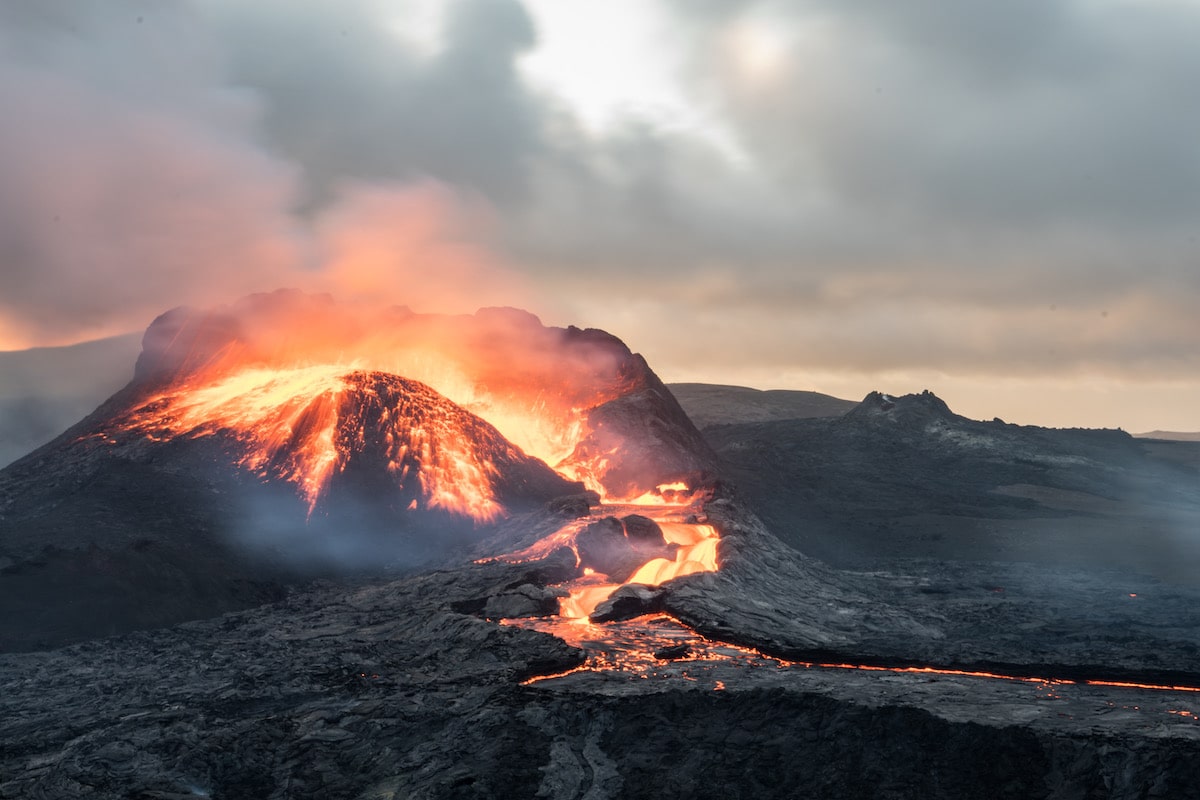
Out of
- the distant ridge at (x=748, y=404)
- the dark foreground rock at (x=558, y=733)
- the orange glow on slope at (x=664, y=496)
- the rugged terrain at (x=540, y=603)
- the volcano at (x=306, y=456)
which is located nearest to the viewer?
the dark foreground rock at (x=558, y=733)

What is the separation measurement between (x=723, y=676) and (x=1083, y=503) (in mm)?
55712

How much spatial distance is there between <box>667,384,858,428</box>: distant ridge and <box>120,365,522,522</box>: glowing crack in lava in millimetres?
71137

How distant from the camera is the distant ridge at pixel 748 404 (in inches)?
5586

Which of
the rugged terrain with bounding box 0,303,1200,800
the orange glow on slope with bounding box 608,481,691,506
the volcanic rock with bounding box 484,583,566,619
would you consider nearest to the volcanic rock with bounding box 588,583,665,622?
the rugged terrain with bounding box 0,303,1200,800

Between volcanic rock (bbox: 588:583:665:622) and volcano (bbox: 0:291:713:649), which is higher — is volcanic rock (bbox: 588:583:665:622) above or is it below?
below

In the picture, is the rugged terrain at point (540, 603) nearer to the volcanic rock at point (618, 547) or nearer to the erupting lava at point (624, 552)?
the volcanic rock at point (618, 547)

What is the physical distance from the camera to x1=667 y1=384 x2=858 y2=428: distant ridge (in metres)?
142

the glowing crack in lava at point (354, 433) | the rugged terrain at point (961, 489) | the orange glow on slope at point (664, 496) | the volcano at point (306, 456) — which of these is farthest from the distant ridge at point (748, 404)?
the glowing crack in lava at point (354, 433)

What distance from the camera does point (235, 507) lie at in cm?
5034

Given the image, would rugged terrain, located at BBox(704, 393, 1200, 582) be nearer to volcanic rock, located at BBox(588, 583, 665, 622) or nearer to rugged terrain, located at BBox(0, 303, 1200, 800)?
rugged terrain, located at BBox(0, 303, 1200, 800)

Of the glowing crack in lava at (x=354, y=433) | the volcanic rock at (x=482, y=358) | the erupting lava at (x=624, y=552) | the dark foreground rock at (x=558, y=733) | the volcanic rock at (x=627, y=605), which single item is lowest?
the dark foreground rock at (x=558, y=733)

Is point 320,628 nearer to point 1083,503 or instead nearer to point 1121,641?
point 1121,641

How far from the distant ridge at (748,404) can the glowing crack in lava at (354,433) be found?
7114cm

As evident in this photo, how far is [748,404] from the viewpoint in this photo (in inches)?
5999
